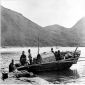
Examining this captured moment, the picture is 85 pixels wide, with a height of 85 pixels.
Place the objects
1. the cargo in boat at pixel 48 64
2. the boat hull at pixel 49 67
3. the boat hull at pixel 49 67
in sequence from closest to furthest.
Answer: the boat hull at pixel 49 67
the cargo in boat at pixel 48 64
the boat hull at pixel 49 67

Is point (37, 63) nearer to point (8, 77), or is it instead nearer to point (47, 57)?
point (47, 57)

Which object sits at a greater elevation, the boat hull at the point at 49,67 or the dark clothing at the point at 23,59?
the dark clothing at the point at 23,59

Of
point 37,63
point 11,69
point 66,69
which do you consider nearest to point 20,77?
point 11,69

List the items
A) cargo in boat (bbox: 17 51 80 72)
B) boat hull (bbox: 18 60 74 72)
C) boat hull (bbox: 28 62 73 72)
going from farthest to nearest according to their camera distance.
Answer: boat hull (bbox: 28 62 73 72) < cargo in boat (bbox: 17 51 80 72) < boat hull (bbox: 18 60 74 72)

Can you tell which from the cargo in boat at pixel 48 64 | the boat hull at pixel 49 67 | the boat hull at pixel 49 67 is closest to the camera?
the boat hull at pixel 49 67

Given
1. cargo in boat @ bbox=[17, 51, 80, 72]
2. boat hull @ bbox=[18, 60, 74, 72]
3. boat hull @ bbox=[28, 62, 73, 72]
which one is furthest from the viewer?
boat hull @ bbox=[28, 62, 73, 72]

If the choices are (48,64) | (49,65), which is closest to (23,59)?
(48,64)

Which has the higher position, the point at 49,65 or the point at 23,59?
the point at 23,59

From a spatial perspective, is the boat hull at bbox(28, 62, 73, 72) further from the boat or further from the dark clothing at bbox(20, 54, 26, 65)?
the dark clothing at bbox(20, 54, 26, 65)

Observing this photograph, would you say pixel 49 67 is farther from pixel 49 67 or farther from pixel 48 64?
pixel 48 64

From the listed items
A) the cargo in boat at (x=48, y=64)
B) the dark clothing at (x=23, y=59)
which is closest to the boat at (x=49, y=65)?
the cargo in boat at (x=48, y=64)

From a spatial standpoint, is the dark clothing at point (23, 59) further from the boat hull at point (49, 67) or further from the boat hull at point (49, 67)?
the boat hull at point (49, 67)

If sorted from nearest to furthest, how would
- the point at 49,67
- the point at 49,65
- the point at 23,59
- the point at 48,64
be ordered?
the point at 23,59, the point at 48,64, the point at 49,65, the point at 49,67

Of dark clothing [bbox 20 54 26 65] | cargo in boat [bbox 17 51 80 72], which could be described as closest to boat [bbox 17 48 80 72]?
cargo in boat [bbox 17 51 80 72]
